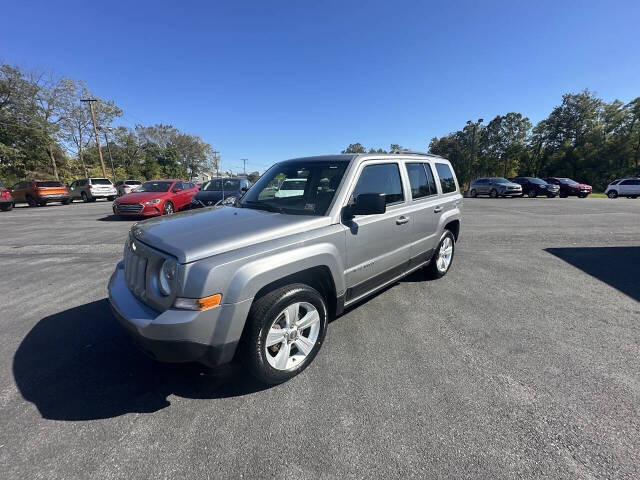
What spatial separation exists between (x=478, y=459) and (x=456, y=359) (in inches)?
41.5

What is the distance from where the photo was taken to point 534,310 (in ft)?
12.1

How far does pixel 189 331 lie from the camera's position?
1892mm

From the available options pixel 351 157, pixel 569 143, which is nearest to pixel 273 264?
pixel 351 157

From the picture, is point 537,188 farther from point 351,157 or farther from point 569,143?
point 569,143

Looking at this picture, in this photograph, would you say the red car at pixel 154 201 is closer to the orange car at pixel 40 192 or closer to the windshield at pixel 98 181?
the orange car at pixel 40 192

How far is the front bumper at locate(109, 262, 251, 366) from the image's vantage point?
1.89 meters

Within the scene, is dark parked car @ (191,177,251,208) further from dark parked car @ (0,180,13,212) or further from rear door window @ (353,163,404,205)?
dark parked car @ (0,180,13,212)

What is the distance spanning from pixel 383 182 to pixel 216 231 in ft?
6.48

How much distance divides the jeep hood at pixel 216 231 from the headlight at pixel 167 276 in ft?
0.25

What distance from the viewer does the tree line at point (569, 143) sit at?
142 ft

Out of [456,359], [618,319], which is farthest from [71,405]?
[618,319]

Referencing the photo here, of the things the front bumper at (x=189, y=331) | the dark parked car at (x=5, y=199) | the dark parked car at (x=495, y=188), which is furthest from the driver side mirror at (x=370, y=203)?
the dark parked car at (x=495, y=188)

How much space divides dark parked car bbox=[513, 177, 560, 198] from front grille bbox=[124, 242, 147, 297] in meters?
30.9

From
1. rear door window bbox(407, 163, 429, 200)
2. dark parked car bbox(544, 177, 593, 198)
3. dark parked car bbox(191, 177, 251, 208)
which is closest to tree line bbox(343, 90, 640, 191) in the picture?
dark parked car bbox(544, 177, 593, 198)
